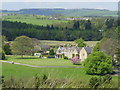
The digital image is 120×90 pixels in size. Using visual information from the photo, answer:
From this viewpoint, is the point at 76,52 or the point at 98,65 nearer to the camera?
the point at 98,65

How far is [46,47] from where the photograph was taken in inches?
2085

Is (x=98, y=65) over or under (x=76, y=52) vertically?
over

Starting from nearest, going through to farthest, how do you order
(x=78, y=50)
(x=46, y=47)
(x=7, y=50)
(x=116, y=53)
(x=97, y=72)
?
(x=97, y=72) < (x=116, y=53) < (x=78, y=50) < (x=7, y=50) < (x=46, y=47)

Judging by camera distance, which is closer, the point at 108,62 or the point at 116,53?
the point at 108,62

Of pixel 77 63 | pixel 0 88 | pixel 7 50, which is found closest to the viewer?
pixel 0 88

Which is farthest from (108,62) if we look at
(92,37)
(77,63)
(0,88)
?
(92,37)

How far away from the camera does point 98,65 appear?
2947 centimetres

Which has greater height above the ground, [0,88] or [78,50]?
[0,88]

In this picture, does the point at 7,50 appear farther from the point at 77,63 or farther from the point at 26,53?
the point at 77,63

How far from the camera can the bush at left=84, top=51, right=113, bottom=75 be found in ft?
93.9

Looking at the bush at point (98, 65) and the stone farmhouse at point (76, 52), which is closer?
the bush at point (98, 65)

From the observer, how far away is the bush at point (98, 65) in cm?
2862

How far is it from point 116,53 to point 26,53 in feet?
→ 53.3

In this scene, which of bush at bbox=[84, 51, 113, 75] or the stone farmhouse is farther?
the stone farmhouse
